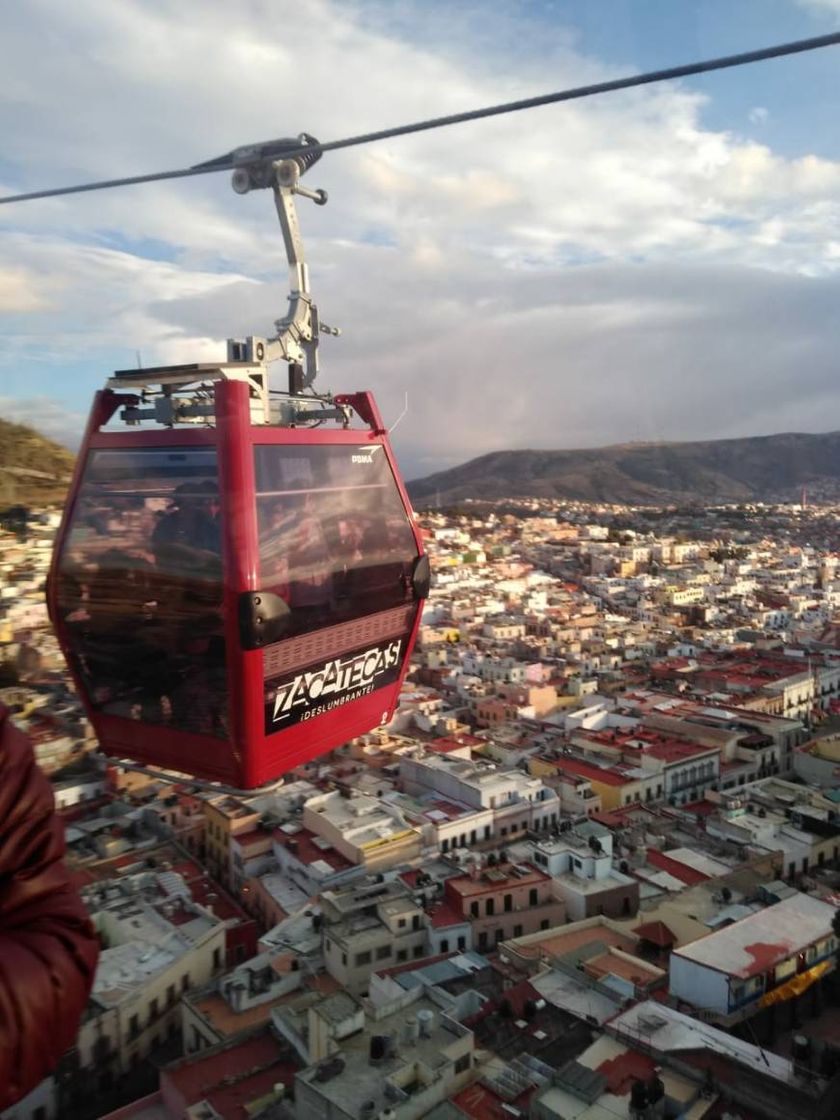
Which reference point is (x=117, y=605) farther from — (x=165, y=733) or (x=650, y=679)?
(x=650, y=679)

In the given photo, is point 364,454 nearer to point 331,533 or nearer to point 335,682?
point 331,533

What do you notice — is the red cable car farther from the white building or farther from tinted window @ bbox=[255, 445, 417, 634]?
the white building

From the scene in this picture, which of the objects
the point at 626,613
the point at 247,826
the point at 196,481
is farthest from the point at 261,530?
the point at 626,613

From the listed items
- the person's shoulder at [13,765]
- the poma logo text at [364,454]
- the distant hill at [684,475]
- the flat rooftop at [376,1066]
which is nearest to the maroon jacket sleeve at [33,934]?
the person's shoulder at [13,765]

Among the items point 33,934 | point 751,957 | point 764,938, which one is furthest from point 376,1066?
point 33,934

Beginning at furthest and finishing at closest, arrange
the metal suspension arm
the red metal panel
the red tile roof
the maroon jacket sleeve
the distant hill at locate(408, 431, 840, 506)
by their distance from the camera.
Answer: the distant hill at locate(408, 431, 840, 506) → the red tile roof → the metal suspension arm → the red metal panel → the maroon jacket sleeve

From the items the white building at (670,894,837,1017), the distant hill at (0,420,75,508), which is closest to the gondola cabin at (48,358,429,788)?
the distant hill at (0,420,75,508)

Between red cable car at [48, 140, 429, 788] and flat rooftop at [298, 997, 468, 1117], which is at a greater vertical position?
red cable car at [48, 140, 429, 788]

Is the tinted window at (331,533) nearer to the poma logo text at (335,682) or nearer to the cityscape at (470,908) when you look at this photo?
the poma logo text at (335,682)
